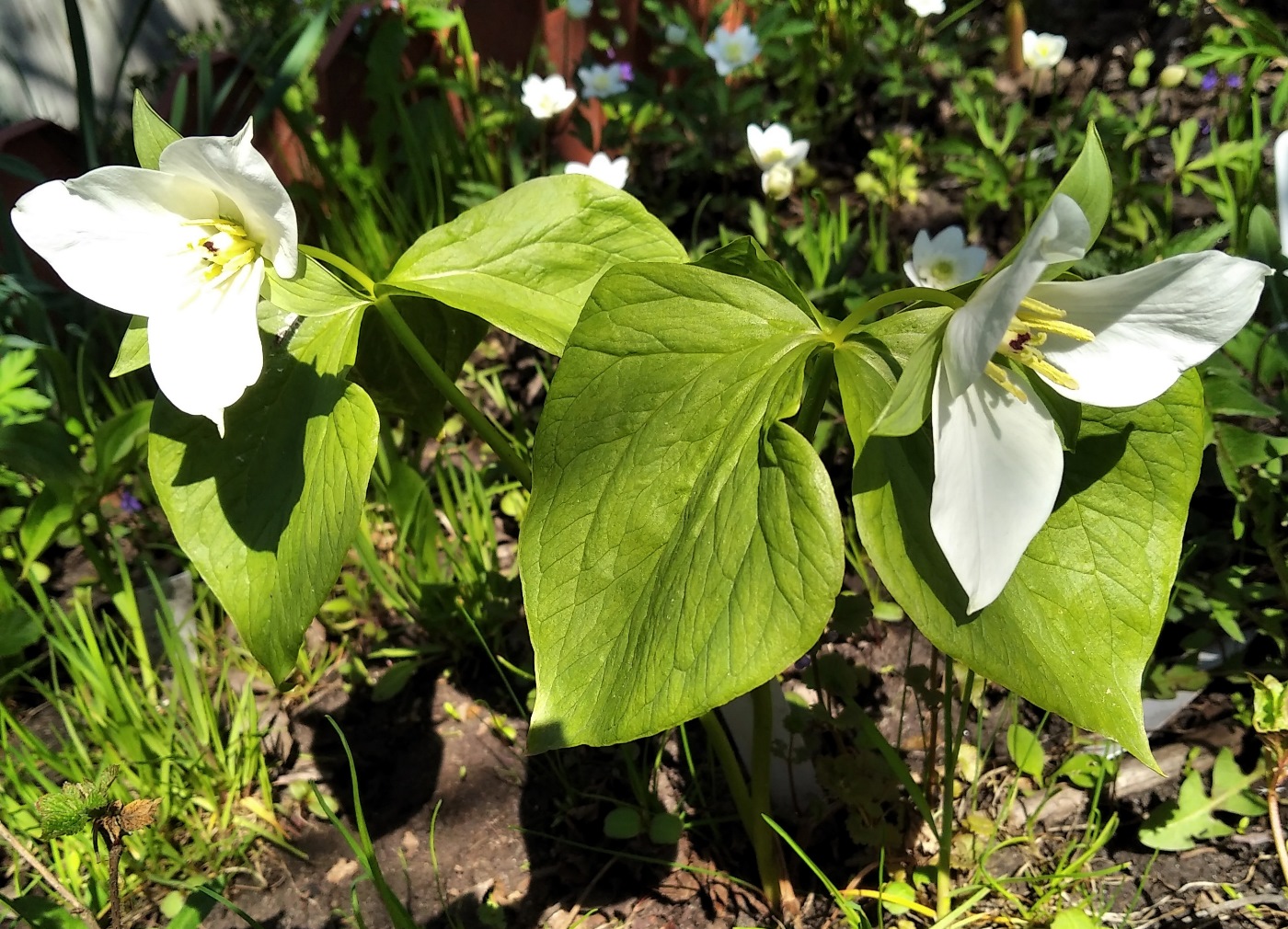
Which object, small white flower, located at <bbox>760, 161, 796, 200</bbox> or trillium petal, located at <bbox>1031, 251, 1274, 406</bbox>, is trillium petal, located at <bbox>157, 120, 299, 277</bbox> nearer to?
trillium petal, located at <bbox>1031, 251, 1274, 406</bbox>

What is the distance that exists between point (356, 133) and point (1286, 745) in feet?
7.19

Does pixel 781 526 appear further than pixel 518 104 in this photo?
No

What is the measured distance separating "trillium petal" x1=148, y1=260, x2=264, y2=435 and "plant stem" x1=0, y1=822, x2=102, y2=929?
0.44 meters

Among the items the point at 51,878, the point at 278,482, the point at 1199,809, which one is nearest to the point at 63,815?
the point at 51,878

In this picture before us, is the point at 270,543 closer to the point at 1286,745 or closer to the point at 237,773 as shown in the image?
the point at 237,773

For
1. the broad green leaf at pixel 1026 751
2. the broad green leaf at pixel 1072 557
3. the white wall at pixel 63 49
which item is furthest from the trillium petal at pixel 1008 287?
the white wall at pixel 63 49

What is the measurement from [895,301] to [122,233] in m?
0.65

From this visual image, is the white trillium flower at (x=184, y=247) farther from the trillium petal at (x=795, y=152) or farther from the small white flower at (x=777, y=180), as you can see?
the trillium petal at (x=795, y=152)

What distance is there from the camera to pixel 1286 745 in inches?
37.7

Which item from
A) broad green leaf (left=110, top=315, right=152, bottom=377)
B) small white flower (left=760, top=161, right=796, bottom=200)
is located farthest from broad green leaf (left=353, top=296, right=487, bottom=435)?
small white flower (left=760, top=161, right=796, bottom=200)

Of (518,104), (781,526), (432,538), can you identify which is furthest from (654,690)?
(518,104)

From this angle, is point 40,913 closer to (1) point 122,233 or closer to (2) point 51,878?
(2) point 51,878

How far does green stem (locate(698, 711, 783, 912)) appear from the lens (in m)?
1.00

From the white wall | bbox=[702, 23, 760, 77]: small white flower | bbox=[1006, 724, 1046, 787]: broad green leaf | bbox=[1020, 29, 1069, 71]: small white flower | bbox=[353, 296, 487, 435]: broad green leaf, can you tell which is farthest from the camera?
the white wall
